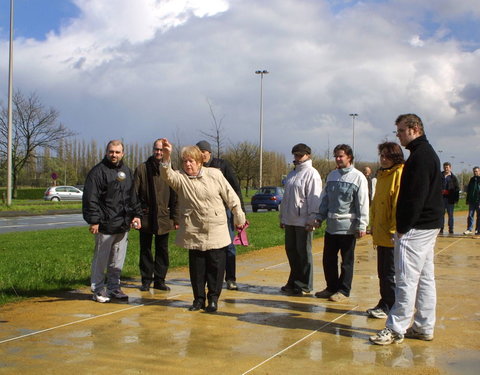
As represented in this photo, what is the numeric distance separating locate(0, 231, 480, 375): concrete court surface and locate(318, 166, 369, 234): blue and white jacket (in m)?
0.90

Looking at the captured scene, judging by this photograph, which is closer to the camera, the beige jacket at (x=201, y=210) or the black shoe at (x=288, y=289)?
the beige jacket at (x=201, y=210)

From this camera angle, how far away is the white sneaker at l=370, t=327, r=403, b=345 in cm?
491

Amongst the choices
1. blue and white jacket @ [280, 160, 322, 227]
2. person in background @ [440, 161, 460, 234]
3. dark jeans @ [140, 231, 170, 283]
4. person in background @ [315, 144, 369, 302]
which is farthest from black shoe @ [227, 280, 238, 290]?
person in background @ [440, 161, 460, 234]

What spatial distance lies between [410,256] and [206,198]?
2249mm

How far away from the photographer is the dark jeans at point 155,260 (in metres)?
7.56

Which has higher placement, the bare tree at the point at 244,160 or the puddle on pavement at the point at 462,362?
the bare tree at the point at 244,160

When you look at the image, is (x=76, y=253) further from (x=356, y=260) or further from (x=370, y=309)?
(x=370, y=309)

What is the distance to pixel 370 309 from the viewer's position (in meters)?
6.15

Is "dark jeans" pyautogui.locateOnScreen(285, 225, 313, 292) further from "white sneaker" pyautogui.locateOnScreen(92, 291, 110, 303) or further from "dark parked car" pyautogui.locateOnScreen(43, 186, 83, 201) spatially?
"dark parked car" pyautogui.locateOnScreen(43, 186, 83, 201)

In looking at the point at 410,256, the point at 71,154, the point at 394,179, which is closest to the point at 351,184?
the point at 394,179

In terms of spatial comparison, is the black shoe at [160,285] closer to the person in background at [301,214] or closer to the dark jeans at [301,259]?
the person in background at [301,214]

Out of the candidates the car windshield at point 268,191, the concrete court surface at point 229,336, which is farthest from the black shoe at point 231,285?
the car windshield at point 268,191

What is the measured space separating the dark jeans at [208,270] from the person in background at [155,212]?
4.29 ft

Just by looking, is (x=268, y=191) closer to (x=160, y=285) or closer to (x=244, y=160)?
(x=244, y=160)
